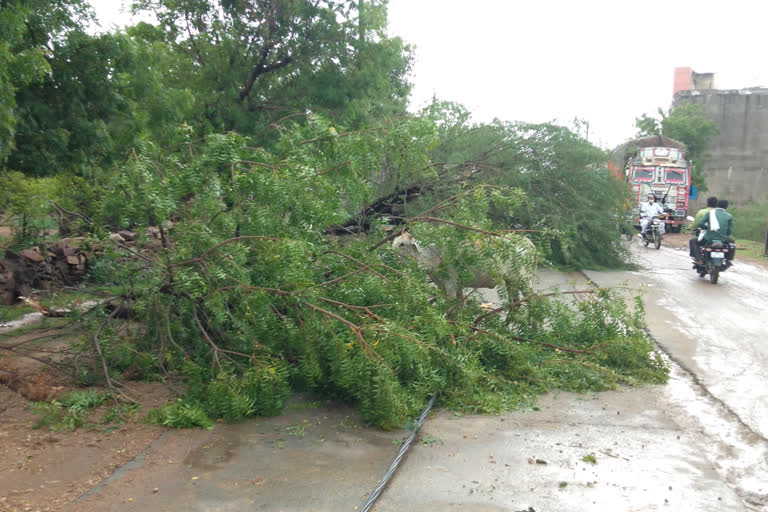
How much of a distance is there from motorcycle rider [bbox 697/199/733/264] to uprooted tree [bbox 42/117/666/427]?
789 centimetres

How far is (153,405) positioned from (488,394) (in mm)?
2956

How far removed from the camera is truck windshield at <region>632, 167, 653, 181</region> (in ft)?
92.9

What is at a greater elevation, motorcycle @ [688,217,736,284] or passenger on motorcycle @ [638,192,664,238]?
passenger on motorcycle @ [638,192,664,238]

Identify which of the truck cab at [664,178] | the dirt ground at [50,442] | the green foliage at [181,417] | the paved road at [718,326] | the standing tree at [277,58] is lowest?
the dirt ground at [50,442]

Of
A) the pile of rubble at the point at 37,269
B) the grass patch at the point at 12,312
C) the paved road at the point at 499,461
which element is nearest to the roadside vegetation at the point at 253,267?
the paved road at the point at 499,461

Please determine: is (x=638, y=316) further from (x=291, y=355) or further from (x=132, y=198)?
(x=132, y=198)

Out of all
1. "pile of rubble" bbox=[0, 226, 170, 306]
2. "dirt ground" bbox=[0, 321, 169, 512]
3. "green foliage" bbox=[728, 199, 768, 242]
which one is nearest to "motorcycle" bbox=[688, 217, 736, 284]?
"pile of rubble" bbox=[0, 226, 170, 306]

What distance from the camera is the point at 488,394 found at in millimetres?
6047

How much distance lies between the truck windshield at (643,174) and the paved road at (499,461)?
76.2 feet

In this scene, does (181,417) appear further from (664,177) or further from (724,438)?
(664,177)

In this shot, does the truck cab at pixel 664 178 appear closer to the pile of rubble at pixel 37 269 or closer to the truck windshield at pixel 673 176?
the truck windshield at pixel 673 176

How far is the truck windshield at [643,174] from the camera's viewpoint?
28.3 m

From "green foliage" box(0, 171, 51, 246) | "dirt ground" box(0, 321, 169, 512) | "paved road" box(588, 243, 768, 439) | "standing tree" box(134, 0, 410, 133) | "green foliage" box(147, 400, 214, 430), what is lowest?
"dirt ground" box(0, 321, 169, 512)

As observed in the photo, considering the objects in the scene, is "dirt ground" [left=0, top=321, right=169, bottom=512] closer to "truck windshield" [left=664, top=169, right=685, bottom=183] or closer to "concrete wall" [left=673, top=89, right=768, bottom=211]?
"truck windshield" [left=664, top=169, right=685, bottom=183]
